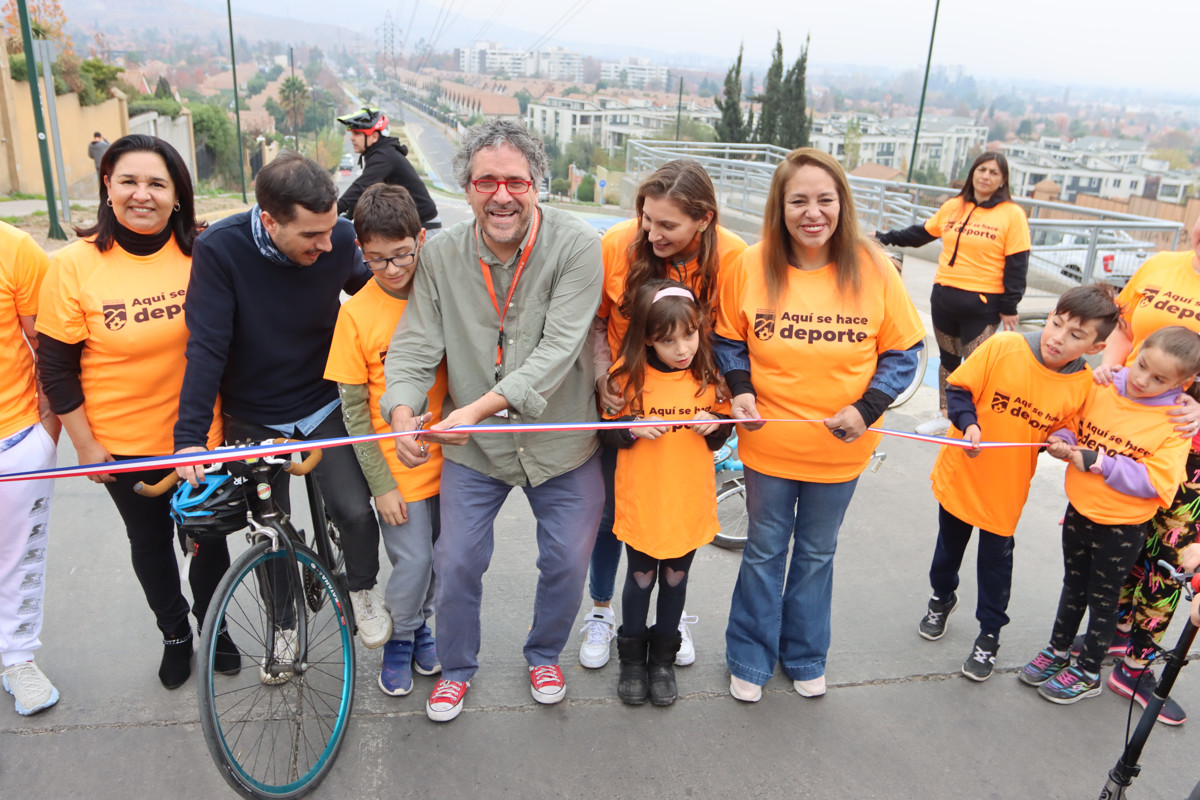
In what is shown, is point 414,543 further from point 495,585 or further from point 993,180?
point 993,180

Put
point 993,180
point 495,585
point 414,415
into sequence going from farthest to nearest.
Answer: point 993,180 < point 495,585 < point 414,415

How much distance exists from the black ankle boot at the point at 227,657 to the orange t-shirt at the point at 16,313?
1.04 m

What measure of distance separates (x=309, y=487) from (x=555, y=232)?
4.59 feet

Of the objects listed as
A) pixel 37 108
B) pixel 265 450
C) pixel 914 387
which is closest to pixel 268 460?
pixel 265 450

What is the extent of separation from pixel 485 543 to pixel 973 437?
1.85 metres

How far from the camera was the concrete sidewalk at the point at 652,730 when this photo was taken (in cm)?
262

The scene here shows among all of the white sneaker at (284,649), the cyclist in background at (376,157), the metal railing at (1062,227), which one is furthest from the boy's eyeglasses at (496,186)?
the metal railing at (1062,227)

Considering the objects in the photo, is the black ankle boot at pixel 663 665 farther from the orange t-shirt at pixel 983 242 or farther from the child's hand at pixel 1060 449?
the orange t-shirt at pixel 983 242

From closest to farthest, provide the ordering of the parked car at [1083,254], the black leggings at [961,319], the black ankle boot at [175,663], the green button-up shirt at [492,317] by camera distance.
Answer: the green button-up shirt at [492,317] < the black ankle boot at [175,663] < the black leggings at [961,319] < the parked car at [1083,254]

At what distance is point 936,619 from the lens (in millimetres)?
3453

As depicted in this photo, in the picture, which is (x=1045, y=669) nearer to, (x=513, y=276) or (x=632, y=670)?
(x=632, y=670)

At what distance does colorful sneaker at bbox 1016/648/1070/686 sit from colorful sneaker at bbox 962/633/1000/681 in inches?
5.4

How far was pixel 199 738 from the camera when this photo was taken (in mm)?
2752

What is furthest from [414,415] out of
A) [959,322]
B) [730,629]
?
[959,322]
